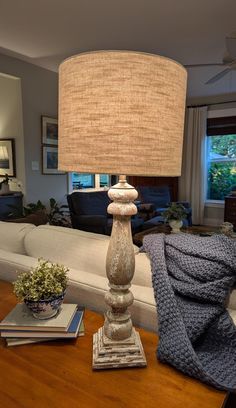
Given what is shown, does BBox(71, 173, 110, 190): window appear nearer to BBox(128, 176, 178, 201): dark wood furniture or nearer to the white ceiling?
BBox(128, 176, 178, 201): dark wood furniture

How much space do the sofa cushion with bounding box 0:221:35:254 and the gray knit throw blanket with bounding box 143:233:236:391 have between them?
760 mm

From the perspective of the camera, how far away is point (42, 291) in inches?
32.7

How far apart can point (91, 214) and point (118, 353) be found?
3.13m

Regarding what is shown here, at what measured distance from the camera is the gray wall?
3.98 m

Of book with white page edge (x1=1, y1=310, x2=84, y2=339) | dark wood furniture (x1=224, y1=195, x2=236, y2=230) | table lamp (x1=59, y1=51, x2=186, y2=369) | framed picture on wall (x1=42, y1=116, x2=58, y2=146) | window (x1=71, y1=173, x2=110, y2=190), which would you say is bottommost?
dark wood furniture (x1=224, y1=195, x2=236, y2=230)

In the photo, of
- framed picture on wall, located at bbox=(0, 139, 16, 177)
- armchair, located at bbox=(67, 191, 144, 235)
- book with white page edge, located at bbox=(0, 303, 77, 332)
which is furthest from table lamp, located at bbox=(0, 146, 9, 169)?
book with white page edge, located at bbox=(0, 303, 77, 332)

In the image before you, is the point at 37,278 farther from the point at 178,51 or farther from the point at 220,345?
the point at 178,51

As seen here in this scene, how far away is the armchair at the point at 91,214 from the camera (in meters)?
3.53

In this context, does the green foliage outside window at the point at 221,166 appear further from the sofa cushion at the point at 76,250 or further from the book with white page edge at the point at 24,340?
the book with white page edge at the point at 24,340

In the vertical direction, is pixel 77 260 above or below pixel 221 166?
below

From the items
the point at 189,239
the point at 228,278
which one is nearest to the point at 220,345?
the point at 228,278

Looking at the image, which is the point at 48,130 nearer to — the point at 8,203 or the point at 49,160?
the point at 49,160

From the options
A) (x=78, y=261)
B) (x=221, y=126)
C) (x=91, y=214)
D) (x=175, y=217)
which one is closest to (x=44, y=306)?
(x=78, y=261)

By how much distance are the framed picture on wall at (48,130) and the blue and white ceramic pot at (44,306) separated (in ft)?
12.4
